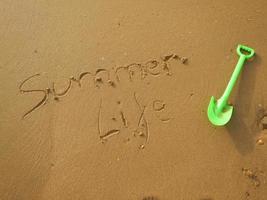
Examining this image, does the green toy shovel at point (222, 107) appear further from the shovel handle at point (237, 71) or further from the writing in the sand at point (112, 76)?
the writing in the sand at point (112, 76)

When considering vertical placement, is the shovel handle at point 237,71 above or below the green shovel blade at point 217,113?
above

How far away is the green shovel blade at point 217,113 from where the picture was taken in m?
1.24

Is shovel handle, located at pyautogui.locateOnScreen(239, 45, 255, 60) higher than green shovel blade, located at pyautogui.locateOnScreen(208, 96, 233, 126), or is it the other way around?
shovel handle, located at pyautogui.locateOnScreen(239, 45, 255, 60)

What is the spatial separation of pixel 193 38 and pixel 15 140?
2.71 ft

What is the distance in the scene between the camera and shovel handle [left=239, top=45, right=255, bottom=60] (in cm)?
129

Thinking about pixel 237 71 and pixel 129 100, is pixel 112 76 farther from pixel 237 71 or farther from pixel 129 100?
pixel 237 71

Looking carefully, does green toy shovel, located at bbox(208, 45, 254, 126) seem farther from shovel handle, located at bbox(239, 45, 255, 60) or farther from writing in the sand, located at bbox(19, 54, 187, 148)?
writing in the sand, located at bbox(19, 54, 187, 148)

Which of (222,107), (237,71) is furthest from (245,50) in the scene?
(222,107)

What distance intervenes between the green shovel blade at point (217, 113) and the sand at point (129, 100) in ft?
0.08

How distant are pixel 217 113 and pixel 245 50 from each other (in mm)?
295

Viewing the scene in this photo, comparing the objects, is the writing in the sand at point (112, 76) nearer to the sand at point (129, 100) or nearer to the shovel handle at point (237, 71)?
the sand at point (129, 100)

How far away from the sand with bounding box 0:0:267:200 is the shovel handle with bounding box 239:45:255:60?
0.08ft

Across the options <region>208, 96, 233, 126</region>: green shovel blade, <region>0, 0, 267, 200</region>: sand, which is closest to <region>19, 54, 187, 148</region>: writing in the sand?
<region>0, 0, 267, 200</region>: sand

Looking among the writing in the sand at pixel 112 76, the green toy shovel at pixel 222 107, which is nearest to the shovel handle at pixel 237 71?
the green toy shovel at pixel 222 107
